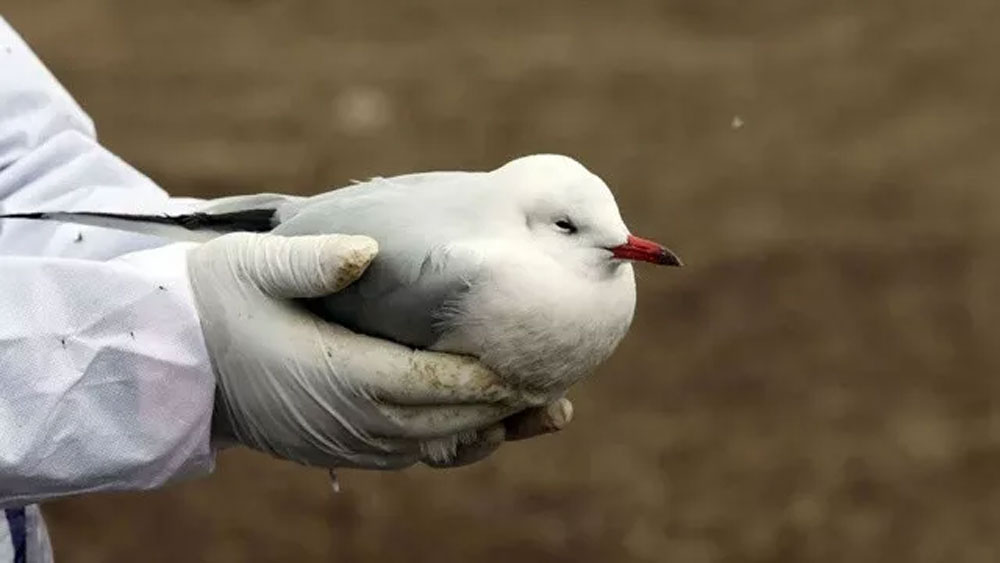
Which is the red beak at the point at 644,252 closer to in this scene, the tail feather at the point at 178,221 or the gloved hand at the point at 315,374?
the gloved hand at the point at 315,374

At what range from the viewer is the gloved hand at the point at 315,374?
87cm

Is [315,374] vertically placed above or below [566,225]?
below

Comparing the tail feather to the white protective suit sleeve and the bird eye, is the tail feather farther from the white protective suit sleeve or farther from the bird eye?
the bird eye

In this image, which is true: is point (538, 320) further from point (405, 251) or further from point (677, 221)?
point (677, 221)

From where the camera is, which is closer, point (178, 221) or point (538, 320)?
point (538, 320)

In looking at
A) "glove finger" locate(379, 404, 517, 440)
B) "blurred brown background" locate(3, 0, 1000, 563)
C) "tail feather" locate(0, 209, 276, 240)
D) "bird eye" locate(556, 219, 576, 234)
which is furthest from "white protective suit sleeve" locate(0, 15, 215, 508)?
"blurred brown background" locate(3, 0, 1000, 563)

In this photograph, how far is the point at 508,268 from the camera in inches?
33.3

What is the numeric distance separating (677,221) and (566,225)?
1.39 m

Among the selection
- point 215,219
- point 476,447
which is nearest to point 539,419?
point 476,447

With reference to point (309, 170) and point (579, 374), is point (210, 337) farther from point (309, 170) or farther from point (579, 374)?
point (309, 170)

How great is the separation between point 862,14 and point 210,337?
2.01 metres

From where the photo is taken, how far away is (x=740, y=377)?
199 centimetres

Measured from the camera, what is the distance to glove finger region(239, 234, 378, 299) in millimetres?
839

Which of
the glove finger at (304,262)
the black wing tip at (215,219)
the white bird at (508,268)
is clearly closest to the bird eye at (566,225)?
the white bird at (508,268)
